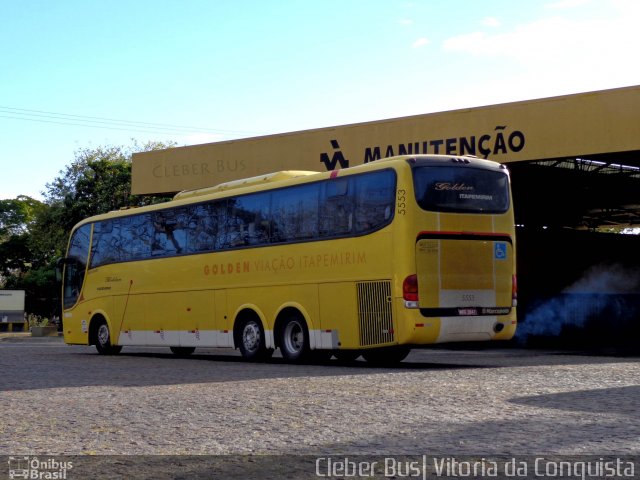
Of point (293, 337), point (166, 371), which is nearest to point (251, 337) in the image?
point (293, 337)

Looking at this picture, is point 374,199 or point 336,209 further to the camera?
point 336,209

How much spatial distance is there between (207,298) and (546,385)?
33.2ft

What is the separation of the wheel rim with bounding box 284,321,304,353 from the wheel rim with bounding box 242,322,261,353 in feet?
3.03

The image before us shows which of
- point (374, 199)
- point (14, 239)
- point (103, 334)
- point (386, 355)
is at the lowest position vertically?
point (386, 355)

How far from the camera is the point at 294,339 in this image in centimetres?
1911

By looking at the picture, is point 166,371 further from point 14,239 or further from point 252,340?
point 14,239

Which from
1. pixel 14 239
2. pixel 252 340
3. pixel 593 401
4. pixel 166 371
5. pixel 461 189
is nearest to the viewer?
pixel 593 401

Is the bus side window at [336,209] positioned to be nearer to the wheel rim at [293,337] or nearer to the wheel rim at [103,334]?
the wheel rim at [293,337]

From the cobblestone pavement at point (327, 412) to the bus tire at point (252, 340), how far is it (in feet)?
12.0

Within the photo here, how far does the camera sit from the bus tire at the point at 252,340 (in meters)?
19.7

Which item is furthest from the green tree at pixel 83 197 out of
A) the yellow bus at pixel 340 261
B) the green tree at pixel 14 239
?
the yellow bus at pixel 340 261

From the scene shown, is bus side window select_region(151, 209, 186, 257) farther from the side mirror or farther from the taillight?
the taillight

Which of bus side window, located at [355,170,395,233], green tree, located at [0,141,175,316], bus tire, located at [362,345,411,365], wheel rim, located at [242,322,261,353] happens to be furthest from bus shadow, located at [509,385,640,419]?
green tree, located at [0,141,175,316]

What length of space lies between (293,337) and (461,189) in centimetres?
448
